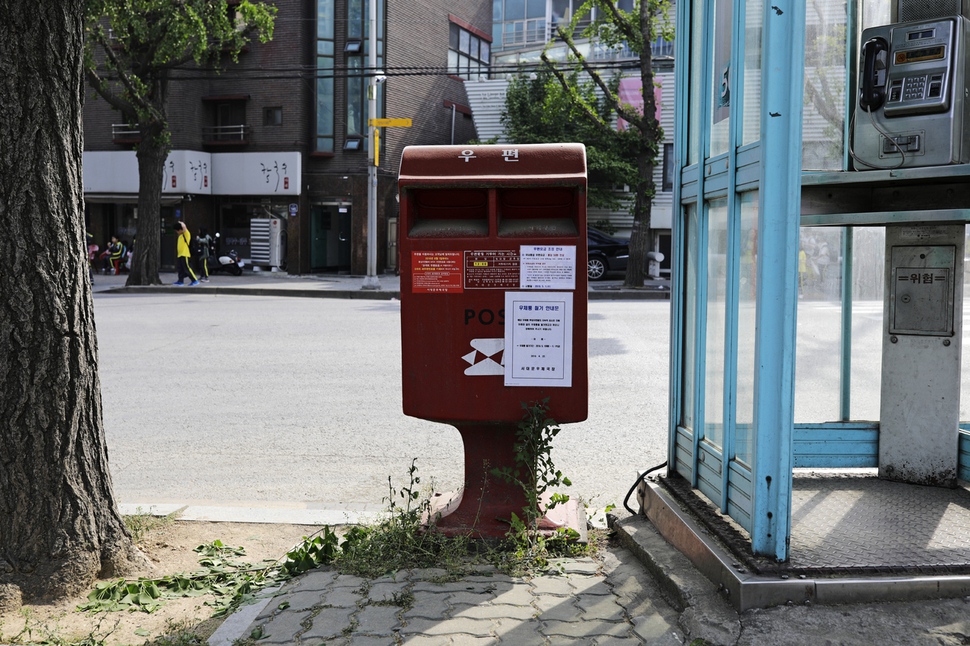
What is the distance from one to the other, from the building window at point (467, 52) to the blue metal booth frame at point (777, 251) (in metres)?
31.9

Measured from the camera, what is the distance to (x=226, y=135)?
33.3 meters

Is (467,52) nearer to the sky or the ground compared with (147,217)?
nearer to the sky

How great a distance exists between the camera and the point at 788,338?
3314 mm

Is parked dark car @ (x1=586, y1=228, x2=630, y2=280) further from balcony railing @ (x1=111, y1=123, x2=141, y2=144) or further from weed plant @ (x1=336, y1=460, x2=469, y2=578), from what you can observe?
weed plant @ (x1=336, y1=460, x2=469, y2=578)

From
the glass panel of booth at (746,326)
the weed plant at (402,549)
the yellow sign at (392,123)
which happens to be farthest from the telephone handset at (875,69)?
the yellow sign at (392,123)

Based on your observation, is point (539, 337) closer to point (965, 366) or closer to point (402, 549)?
point (402, 549)

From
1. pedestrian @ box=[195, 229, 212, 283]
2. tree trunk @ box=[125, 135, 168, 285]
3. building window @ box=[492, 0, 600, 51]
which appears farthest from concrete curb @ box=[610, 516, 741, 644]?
building window @ box=[492, 0, 600, 51]

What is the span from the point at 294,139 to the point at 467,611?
30.7 meters

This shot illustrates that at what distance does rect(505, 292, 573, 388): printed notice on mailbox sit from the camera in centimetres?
401

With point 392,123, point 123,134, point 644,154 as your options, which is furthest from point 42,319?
point 123,134

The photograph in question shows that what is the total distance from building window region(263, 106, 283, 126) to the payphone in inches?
1180

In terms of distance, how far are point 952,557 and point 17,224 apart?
12.9 ft

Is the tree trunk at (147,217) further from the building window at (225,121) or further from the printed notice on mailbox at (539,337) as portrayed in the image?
the printed notice on mailbox at (539,337)

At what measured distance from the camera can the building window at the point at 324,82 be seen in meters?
32.3
